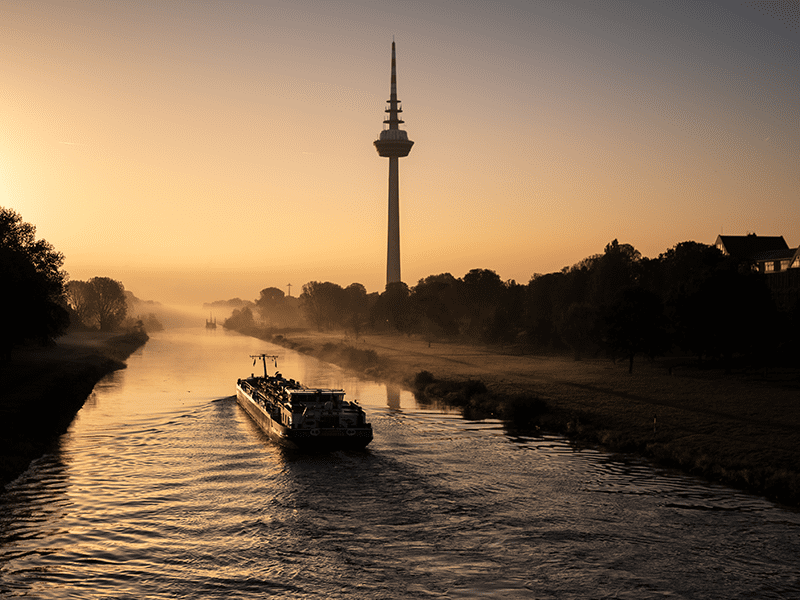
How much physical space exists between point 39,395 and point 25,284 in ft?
42.8

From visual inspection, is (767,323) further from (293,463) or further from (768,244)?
(768,244)

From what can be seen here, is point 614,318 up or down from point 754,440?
up

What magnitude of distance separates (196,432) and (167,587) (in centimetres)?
3214

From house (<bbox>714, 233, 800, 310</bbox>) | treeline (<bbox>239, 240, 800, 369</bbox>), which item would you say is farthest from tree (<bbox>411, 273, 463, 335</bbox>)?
house (<bbox>714, 233, 800, 310</bbox>)

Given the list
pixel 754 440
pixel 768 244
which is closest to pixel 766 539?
pixel 754 440

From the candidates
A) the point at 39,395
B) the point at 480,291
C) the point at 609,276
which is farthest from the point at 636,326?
the point at 480,291

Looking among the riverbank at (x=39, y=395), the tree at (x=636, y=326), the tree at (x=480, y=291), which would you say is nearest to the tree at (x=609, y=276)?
the tree at (x=636, y=326)

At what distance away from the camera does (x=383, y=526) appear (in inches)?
1212

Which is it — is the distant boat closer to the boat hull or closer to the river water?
the boat hull

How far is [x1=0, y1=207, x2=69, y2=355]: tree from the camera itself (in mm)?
64562

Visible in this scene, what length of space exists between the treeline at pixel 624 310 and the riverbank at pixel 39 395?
57491mm

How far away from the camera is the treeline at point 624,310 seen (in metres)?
72.9

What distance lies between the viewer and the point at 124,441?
1971 inches

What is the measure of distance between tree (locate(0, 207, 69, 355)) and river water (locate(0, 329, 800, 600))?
22.1 metres
